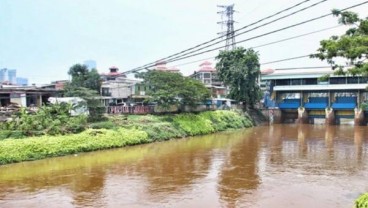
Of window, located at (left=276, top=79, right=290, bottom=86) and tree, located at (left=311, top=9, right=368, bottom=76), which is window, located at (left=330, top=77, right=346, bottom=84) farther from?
tree, located at (left=311, top=9, right=368, bottom=76)

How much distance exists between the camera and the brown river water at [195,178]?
45.5 ft

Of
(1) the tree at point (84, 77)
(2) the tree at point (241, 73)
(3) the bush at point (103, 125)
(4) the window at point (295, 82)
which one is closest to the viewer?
(3) the bush at point (103, 125)

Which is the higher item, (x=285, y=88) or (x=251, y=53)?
(x=251, y=53)

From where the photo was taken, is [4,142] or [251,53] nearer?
[4,142]

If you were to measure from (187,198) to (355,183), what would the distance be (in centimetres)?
660

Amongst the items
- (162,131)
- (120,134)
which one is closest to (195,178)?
(120,134)

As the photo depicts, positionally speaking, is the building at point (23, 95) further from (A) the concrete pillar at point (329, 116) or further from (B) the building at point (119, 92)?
(A) the concrete pillar at point (329, 116)

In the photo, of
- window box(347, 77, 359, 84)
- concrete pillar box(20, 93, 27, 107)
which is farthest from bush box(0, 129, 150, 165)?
window box(347, 77, 359, 84)

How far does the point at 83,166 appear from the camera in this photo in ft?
67.8

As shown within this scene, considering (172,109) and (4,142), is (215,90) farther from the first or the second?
(4,142)

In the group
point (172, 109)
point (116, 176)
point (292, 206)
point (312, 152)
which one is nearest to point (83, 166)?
point (116, 176)

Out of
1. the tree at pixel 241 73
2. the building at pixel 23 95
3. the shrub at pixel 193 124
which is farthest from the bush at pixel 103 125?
the tree at pixel 241 73

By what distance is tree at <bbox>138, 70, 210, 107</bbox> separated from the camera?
34.7 metres

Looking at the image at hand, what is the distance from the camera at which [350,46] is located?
399 inches
